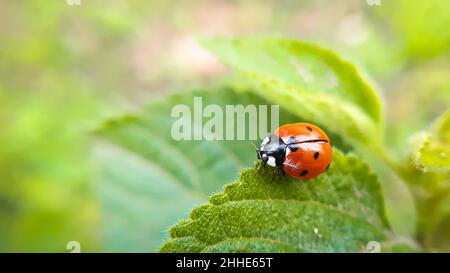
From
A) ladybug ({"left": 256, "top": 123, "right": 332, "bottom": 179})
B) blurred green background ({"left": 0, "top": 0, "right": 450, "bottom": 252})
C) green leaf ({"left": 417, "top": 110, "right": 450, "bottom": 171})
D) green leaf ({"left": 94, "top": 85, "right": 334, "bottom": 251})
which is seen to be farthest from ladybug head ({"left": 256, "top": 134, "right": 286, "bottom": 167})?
blurred green background ({"left": 0, "top": 0, "right": 450, "bottom": 252})

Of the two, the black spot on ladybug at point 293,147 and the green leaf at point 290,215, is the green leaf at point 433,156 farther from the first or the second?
the black spot on ladybug at point 293,147

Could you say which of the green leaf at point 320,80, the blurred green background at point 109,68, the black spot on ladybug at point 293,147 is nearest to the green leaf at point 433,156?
the green leaf at point 320,80

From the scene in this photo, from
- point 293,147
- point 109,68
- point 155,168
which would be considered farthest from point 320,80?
point 109,68

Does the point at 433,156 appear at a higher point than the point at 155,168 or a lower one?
lower

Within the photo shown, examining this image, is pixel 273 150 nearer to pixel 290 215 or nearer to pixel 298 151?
pixel 298 151

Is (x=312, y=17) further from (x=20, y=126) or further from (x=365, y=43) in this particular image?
(x=20, y=126)

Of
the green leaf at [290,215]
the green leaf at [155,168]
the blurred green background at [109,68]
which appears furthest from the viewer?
the blurred green background at [109,68]
